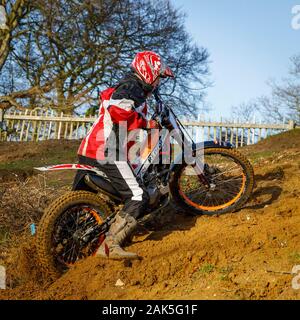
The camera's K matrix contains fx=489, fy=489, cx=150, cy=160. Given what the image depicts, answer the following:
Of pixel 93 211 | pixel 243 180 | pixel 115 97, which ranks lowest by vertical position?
pixel 93 211

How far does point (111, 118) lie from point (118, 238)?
136 cm

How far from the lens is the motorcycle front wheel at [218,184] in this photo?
6.30 meters

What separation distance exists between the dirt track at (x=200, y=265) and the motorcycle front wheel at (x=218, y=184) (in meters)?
0.17

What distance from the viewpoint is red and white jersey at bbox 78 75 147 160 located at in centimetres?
548

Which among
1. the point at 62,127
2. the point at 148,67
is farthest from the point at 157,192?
the point at 62,127

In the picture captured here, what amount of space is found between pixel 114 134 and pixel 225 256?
184cm

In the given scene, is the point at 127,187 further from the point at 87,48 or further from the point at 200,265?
the point at 87,48

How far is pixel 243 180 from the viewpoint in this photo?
6.34 meters

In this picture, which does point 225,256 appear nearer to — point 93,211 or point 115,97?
point 93,211

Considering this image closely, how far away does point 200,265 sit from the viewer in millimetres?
5152

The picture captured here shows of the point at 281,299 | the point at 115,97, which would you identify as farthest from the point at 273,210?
the point at 115,97

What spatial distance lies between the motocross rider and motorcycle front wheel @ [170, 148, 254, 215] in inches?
34.0

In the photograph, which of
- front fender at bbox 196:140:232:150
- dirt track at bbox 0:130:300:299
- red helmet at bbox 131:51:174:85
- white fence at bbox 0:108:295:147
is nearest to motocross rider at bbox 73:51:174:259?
red helmet at bbox 131:51:174:85
